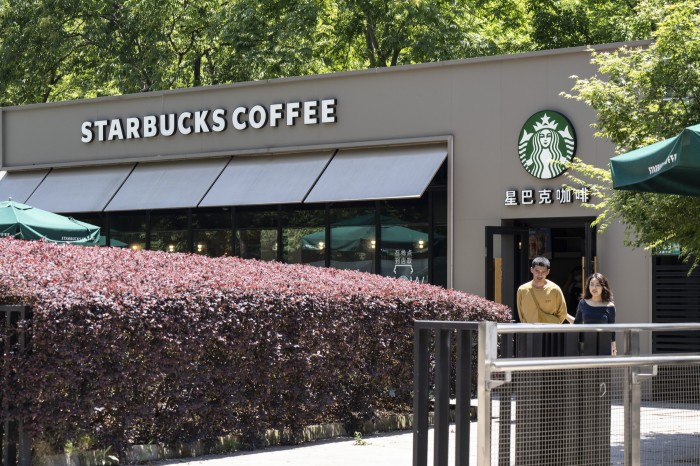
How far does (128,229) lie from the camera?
23.1 metres

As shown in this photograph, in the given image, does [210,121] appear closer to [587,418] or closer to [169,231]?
[169,231]

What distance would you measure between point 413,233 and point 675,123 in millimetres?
8480

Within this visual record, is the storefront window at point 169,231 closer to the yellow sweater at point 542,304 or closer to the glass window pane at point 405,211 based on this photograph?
the glass window pane at point 405,211

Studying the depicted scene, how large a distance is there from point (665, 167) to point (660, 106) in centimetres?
328

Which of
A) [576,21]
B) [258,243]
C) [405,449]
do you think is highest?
[576,21]

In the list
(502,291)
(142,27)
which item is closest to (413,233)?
(502,291)

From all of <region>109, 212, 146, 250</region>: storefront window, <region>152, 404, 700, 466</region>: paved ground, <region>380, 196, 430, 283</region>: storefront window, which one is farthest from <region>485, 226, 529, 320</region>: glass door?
<region>109, 212, 146, 250</region>: storefront window

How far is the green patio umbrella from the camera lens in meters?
16.5

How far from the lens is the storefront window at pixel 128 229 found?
2283cm

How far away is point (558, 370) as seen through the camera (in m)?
6.38

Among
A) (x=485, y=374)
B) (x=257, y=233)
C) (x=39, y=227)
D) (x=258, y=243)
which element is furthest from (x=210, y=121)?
(x=485, y=374)

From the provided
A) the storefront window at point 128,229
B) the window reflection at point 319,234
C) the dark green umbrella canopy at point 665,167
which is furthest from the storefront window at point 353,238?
the dark green umbrella canopy at point 665,167

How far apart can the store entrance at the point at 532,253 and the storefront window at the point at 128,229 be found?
24.9 feet

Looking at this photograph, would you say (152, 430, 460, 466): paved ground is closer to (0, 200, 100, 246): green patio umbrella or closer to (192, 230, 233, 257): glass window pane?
(0, 200, 100, 246): green patio umbrella
